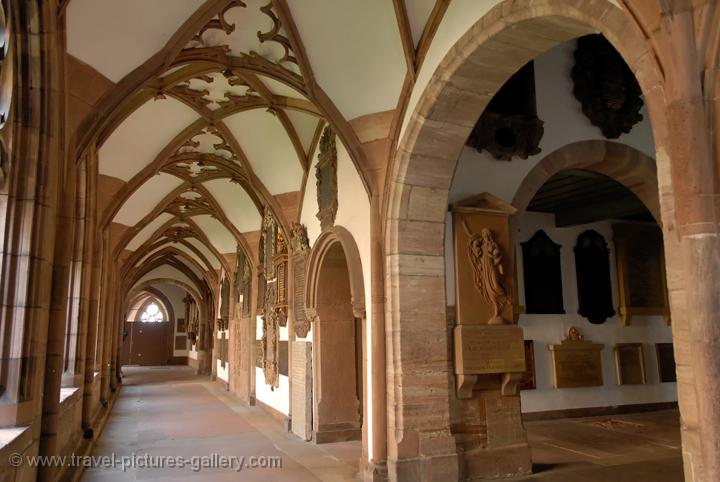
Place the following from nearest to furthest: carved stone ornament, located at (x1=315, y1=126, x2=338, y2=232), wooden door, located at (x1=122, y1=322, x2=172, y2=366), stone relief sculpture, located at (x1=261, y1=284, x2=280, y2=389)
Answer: carved stone ornament, located at (x1=315, y1=126, x2=338, y2=232) < stone relief sculpture, located at (x1=261, y1=284, x2=280, y2=389) < wooden door, located at (x1=122, y1=322, x2=172, y2=366)

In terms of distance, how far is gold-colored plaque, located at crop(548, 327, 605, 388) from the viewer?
762cm

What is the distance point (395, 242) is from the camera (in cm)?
480

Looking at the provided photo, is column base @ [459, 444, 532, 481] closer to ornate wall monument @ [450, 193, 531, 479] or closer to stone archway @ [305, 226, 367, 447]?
ornate wall monument @ [450, 193, 531, 479]

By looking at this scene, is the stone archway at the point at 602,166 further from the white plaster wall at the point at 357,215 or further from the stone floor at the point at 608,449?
the stone floor at the point at 608,449

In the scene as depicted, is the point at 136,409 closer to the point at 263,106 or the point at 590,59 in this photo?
the point at 263,106

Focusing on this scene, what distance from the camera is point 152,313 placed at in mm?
30312

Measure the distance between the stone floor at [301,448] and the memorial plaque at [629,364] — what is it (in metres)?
0.50

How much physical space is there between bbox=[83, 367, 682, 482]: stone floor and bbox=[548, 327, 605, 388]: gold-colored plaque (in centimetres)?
52

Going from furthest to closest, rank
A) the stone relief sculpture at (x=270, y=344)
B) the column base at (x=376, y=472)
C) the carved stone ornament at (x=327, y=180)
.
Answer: the stone relief sculpture at (x=270, y=344), the carved stone ornament at (x=327, y=180), the column base at (x=376, y=472)

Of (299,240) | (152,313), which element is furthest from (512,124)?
(152,313)

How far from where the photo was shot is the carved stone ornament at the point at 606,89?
561 cm

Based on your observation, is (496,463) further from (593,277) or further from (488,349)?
(593,277)

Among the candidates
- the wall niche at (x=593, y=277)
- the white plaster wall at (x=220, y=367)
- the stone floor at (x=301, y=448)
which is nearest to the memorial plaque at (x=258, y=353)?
the stone floor at (x=301, y=448)

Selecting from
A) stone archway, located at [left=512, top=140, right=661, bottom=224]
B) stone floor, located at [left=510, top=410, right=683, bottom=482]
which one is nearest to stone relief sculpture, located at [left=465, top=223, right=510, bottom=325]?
stone archway, located at [left=512, top=140, right=661, bottom=224]
